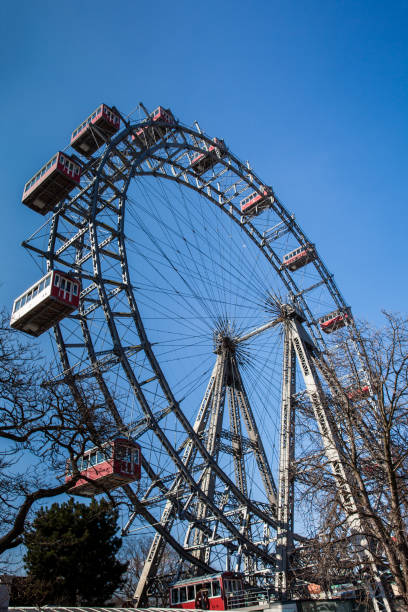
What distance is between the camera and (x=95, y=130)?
77.5 ft

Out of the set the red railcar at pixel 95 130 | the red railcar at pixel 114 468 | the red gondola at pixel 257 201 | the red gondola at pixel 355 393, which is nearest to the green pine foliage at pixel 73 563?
the red railcar at pixel 114 468

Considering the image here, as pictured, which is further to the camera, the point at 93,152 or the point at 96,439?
the point at 93,152

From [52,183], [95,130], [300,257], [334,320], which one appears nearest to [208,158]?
[95,130]

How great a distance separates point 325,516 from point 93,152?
66.0ft

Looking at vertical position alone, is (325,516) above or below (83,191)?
below

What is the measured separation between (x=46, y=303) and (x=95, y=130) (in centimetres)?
1026

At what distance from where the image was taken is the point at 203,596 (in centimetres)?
1928

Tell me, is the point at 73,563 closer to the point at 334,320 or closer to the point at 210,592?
the point at 210,592

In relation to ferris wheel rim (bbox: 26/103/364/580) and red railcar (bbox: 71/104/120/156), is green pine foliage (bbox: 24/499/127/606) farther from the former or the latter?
red railcar (bbox: 71/104/120/156)

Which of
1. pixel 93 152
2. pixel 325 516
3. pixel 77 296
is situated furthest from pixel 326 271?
pixel 325 516

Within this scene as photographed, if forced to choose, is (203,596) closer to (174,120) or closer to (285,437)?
(285,437)

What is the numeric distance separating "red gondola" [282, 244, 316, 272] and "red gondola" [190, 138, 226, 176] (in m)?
8.86

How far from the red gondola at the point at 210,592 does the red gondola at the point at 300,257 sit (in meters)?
20.8

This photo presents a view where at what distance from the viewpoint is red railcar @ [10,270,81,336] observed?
1781 cm
